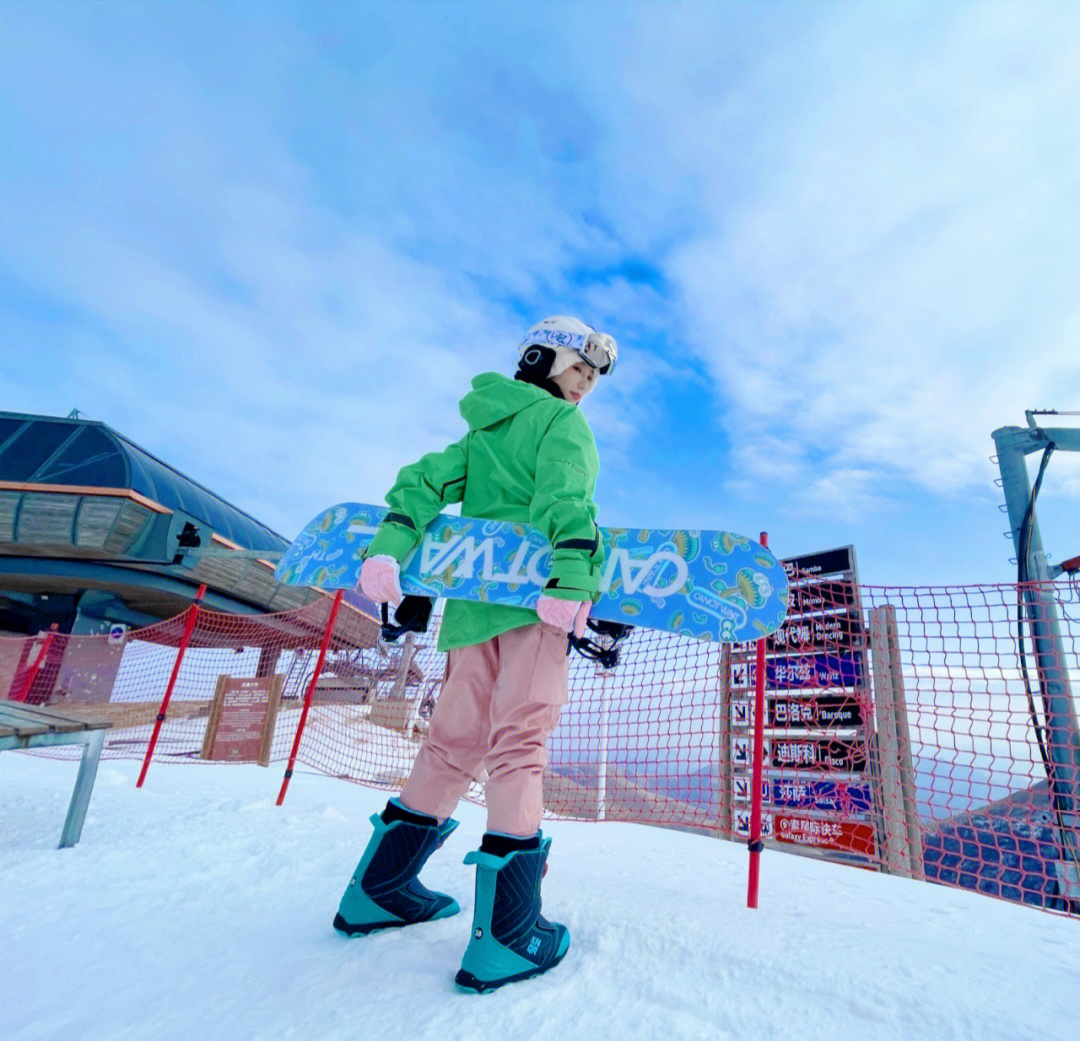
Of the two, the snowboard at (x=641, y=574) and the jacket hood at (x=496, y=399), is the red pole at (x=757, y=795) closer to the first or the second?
the snowboard at (x=641, y=574)

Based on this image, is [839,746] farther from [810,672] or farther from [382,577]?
[382,577]

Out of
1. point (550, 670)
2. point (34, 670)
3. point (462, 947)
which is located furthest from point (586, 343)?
point (34, 670)

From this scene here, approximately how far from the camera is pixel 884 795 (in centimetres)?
438

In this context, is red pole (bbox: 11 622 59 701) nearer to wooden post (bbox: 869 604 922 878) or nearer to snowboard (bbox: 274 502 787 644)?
snowboard (bbox: 274 502 787 644)

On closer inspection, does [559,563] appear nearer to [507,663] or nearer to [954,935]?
[507,663]

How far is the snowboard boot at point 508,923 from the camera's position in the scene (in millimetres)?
1188

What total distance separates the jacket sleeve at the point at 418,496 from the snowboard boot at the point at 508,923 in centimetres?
83

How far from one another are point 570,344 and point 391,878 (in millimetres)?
1674

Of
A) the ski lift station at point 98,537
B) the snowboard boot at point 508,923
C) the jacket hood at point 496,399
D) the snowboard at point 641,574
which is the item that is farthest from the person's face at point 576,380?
the ski lift station at point 98,537

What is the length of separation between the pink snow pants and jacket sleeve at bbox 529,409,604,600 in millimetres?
193

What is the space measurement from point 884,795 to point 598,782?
8.12 ft

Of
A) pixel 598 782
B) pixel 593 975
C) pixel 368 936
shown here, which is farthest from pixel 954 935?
pixel 598 782

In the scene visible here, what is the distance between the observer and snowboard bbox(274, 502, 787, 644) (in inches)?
65.3

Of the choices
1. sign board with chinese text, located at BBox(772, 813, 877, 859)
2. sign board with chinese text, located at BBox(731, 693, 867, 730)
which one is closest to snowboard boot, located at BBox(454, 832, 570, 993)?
sign board with chinese text, located at BBox(731, 693, 867, 730)
